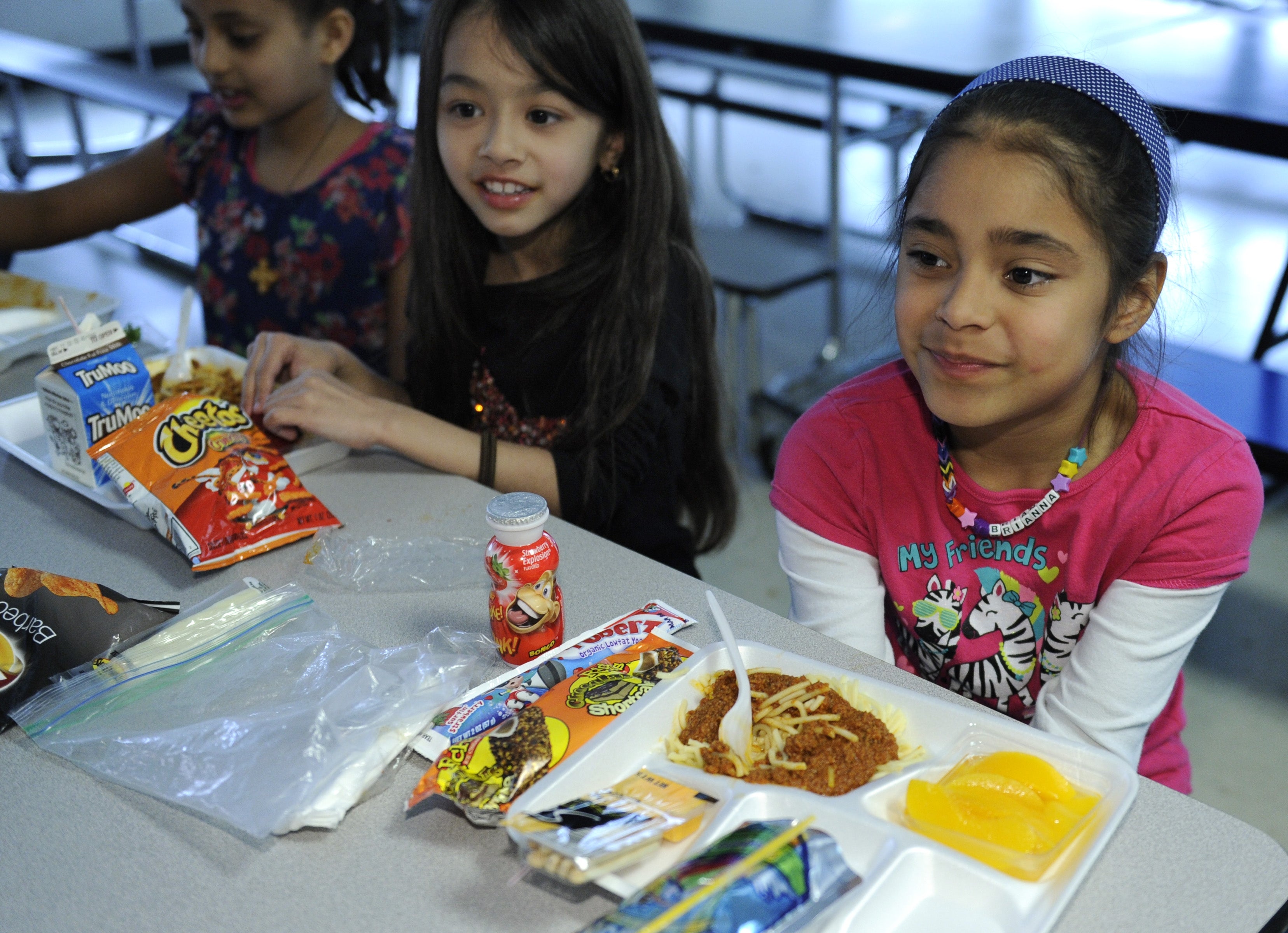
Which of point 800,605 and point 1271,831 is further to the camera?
point 1271,831

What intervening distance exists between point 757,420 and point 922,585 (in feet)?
6.14

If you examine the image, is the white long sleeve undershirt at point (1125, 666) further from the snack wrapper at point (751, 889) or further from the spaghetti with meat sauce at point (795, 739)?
the snack wrapper at point (751, 889)

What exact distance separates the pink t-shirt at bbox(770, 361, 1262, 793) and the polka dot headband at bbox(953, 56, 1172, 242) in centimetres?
19

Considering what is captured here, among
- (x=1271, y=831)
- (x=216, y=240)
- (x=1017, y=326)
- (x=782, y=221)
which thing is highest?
(x=1017, y=326)

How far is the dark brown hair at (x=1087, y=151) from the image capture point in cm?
93

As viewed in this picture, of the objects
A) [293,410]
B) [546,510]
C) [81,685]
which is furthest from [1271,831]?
[81,685]

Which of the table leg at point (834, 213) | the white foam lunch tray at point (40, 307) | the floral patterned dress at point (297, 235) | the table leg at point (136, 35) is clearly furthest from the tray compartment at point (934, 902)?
the table leg at point (136, 35)

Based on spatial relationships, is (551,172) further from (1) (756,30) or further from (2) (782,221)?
(2) (782,221)

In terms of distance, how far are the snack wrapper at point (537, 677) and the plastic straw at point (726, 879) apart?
23cm

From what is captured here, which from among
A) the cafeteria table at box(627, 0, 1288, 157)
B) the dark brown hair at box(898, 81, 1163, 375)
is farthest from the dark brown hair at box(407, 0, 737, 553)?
the cafeteria table at box(627, 0, 1288, 157)

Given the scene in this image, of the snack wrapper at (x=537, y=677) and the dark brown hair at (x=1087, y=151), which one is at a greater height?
the dark brown hair at (x=1087, y=151)

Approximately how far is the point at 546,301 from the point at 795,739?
2.67ft

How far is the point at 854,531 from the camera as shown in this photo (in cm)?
115

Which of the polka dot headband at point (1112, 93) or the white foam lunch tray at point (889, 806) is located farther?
the polka dot headband at point (1112, 93)
